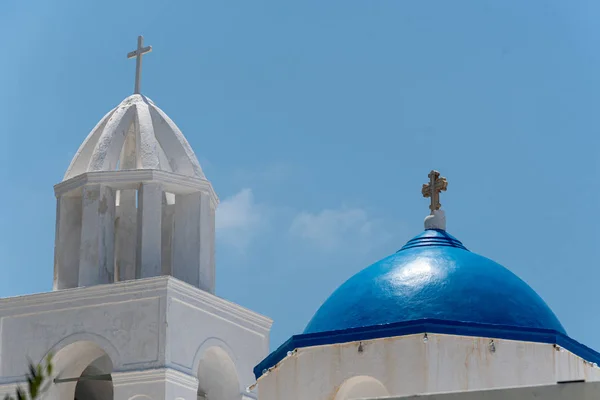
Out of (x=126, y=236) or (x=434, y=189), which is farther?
(x=126, y=236)

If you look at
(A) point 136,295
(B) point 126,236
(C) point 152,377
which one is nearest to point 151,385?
(C) point 152,377

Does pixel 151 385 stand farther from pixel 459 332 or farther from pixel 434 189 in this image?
pixel 459 332

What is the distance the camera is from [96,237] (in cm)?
2280

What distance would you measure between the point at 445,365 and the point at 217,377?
8.97 meters

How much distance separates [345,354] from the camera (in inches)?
610

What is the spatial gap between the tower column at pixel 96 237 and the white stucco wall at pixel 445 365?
7.74 m

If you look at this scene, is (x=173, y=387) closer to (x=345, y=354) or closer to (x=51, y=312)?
(x=51, y=312)

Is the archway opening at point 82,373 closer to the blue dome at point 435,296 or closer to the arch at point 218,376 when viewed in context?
the arch at point 218,376

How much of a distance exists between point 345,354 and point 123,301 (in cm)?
737

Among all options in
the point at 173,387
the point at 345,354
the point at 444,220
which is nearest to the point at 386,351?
the point at 345,354

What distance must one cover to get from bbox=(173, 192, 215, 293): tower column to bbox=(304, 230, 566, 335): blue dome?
686 cm

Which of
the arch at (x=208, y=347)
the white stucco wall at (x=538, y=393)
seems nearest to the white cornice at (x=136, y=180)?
the arch at (x=208, y=347)

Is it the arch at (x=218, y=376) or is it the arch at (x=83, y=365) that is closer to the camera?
the arch at (x=83, y=365)

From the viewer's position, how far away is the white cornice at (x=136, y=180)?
23031 mm
